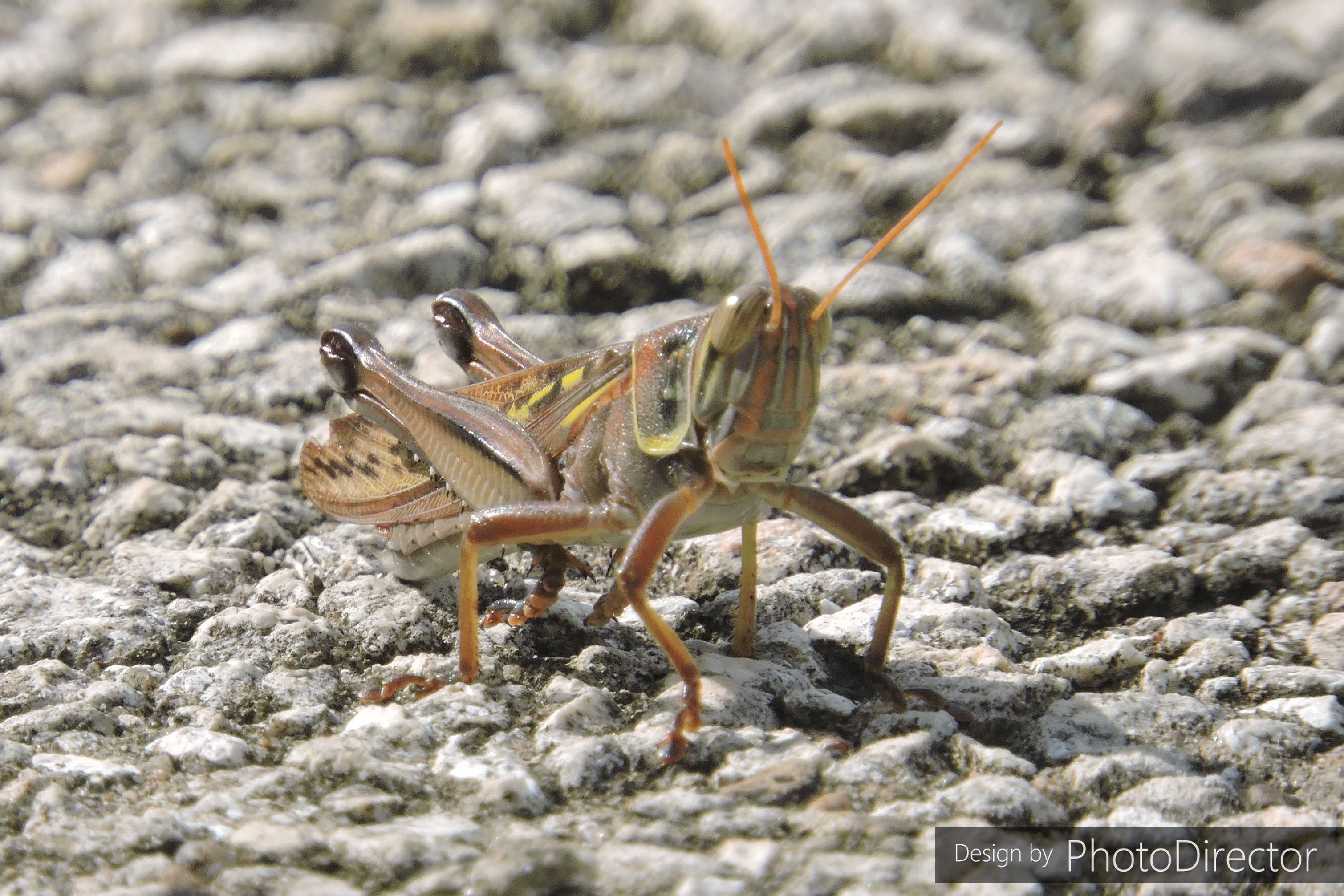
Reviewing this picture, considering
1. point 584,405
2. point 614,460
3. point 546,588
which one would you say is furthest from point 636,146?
point 546,588

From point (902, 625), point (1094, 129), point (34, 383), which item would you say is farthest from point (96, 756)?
point (1094, 129)

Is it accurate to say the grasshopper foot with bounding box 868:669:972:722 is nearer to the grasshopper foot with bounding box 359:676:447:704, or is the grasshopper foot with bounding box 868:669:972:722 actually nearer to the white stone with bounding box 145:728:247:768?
the grasshopper foot with bounding box 359:676:447:704

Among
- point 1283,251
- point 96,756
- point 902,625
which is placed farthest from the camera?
point 1283,251

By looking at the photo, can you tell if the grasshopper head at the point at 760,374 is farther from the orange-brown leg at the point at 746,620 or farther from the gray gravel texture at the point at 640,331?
the gray gravel texture at the point at 640,331

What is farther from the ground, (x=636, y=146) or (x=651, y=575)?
(x=636, y=146)

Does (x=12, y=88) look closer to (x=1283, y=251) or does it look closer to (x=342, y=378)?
(x=342, y=378)

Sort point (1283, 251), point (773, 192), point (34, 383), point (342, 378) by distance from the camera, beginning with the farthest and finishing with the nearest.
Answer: point (773, 192) < point (1283, 251) < point (34, 383) < point (342, 378)

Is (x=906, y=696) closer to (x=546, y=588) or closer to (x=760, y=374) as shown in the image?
(x=760, y=374)
